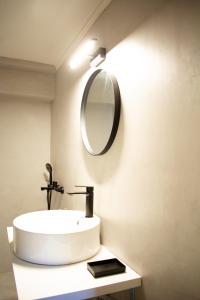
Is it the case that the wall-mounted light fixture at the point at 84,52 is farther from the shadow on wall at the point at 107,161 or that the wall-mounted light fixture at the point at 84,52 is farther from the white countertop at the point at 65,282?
the white countertop at the point at 65,282

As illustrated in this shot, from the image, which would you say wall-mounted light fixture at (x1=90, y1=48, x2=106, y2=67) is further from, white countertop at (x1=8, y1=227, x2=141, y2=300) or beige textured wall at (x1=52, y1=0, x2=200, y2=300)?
white countertop at (x1=8, y1=227, x2=141, y2=300)

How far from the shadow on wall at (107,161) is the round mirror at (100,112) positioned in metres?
0.03

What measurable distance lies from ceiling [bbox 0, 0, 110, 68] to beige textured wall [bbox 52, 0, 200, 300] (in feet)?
0.57

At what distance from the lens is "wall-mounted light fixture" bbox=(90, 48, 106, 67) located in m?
1.46

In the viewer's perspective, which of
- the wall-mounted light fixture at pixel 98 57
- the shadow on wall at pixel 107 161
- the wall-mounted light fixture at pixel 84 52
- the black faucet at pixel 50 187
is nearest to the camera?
the shadow on wall at pixel 107 161

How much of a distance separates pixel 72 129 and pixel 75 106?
0.63ft

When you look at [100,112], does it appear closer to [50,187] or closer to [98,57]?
[98,57]

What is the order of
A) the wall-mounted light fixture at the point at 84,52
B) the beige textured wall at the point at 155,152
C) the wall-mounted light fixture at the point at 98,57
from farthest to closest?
the wall-mounted light fixture at the point at 84,52 → the wall-mounted light fixture at the point at 98,57 → the beige textured wall at the point at 155,152

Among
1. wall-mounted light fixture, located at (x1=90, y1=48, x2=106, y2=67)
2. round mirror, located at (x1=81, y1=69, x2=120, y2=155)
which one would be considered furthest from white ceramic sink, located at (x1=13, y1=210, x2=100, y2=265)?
wall-mounted light fixture, located at (x1=90, y1=48, x2=106, y2=67)

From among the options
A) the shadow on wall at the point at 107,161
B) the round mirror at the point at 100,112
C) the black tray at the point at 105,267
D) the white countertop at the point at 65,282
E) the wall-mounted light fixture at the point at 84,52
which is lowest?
the white countertop at the point at 65,282

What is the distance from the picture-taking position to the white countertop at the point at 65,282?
93 centimetres

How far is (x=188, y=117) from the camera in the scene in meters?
0.84

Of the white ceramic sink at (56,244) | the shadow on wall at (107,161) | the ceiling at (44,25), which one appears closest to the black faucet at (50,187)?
the shadow on wall at (107,161)

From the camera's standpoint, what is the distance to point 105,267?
3.63 ft
